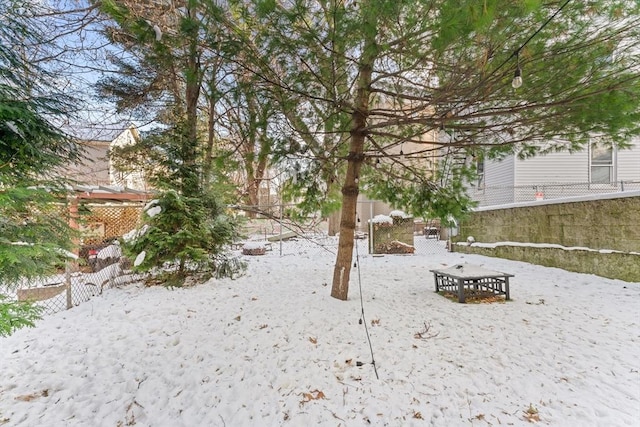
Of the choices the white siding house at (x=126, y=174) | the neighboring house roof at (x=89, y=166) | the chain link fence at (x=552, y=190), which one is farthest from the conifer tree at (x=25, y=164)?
the chain link fence at (x=552, y=190)

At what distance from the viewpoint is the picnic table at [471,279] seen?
4.52 meters

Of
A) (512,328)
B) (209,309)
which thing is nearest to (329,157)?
(209,309)

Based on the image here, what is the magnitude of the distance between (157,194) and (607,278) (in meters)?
7.98

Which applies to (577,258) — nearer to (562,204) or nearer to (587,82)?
(562,204)

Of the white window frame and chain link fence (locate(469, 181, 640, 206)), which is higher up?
the white window frame

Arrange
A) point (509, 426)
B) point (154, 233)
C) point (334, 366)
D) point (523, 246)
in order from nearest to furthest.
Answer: point (509, 426), point (334, 366), point (154, 233), point (523, 246)

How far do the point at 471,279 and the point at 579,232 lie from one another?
9.67 ft

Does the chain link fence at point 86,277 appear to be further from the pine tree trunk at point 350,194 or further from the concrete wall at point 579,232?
the concrete wall at point 579,232

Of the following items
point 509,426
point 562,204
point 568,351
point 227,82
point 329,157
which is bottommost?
point 509,426

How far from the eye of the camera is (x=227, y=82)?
3729 millimetres

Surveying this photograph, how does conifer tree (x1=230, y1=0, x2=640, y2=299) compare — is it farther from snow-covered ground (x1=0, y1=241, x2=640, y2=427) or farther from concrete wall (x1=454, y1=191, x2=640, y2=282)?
snow-covered ground (x1=0, y1=241, x2=640, y2=427)

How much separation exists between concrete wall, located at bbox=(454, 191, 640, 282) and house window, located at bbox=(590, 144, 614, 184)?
4.12 m

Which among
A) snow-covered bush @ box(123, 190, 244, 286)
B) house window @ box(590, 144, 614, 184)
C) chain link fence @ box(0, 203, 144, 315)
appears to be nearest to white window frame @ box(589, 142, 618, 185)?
house window @ box(590, 144, 614, 184)

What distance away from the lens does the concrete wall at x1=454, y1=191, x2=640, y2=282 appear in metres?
4.96
